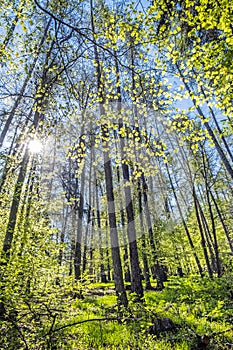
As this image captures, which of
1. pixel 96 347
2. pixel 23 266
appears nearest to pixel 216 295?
pixel 96 347

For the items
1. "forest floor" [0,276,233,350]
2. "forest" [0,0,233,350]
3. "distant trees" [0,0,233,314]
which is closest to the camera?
"forest floor" [0,276,233,350]

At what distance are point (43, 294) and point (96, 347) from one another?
4.66ft

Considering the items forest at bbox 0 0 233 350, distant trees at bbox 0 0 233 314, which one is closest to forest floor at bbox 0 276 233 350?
forest at bbox 0 0 233 350

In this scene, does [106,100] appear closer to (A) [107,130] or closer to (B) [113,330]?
(A) [107,130]

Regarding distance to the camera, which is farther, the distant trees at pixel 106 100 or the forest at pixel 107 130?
the distant trees at pixel 106 100

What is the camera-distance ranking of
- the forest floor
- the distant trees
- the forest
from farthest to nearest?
the distant trees → the forest → the forest floor

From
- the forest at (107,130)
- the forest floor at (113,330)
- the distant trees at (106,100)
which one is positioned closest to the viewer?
the forest floor at (113,330)

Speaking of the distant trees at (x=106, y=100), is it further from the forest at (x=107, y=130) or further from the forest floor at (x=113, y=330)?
the forest floor at (x=113, y=330)

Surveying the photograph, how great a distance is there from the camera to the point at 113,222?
22.1ft

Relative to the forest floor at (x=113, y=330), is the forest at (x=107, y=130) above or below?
above

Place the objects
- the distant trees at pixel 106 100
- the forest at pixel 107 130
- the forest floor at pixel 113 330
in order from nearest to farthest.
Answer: the forest floor at pixel 113 330, the forest at pixel 107 130, the distant trees at pixel 106 100

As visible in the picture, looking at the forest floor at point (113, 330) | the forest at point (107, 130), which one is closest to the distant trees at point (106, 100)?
the forest at point (107, 130)

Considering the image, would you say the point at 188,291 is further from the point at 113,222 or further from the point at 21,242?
the point at 21,242

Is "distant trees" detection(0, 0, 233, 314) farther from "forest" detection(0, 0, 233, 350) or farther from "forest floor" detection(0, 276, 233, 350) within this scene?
"forest floor" detection(0, 276, 233, 350)
